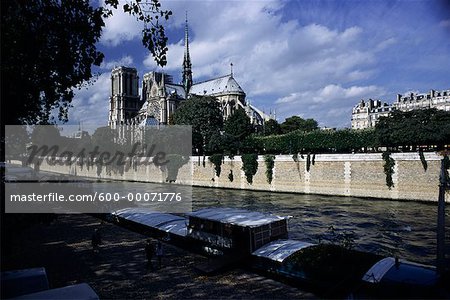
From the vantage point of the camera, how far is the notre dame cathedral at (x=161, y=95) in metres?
94.7

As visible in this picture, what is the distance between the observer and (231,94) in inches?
3745

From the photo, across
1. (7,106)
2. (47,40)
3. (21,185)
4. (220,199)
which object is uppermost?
(47,40)

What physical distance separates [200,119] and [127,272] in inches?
1850

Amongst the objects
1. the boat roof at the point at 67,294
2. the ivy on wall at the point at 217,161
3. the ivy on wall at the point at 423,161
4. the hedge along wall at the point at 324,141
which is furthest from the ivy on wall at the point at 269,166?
the boat roof at the point at 67,294

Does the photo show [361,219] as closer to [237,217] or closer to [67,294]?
[237,217]

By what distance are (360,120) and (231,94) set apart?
51855mm

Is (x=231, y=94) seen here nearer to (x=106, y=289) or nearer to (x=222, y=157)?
(x=222, y=157)

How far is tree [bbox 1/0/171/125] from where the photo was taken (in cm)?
896

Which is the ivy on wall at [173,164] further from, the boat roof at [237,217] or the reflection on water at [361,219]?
the boat roof at [237,217]

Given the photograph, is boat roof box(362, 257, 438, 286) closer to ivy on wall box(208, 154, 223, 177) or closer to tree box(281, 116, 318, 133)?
ivy on wall box(208, 154, 223, 177)

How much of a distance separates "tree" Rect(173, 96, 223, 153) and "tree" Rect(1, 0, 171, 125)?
46377 millimetres

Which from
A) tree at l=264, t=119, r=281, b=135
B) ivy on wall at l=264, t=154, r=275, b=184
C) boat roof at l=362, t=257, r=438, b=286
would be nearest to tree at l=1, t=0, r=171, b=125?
boat roof at l=362, t=257, r=438, b=286

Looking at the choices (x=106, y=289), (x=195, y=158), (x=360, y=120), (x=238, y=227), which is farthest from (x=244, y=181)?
(x=360, y=120)

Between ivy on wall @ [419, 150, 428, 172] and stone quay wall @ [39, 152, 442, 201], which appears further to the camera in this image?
stone quay wall @ [39, 152, 442, 201]
